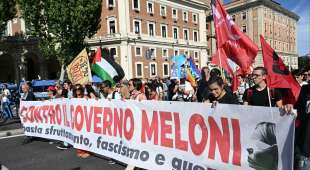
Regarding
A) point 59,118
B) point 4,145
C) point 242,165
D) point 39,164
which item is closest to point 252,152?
point 242,165

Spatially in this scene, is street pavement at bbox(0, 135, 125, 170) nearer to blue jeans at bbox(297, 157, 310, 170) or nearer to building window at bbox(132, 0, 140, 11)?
blue jeans at bbox(297, 157, 310, 170)

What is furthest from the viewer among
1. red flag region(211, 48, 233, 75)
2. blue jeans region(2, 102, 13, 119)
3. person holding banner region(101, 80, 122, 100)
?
blue jeans region(2, 102, 13, 119)

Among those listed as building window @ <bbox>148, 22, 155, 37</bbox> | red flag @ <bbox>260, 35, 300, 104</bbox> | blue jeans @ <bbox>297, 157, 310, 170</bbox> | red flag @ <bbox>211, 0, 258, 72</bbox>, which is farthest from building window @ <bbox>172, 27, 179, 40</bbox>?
blue jeans @ <bbox>297, 157, 310, 170</bbox>

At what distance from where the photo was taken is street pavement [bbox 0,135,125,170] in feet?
23.8

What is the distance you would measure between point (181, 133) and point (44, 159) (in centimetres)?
389

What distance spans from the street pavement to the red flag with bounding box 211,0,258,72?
2871 mm

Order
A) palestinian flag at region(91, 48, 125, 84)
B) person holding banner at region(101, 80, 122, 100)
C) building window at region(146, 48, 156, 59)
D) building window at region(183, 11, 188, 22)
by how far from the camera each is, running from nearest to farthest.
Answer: person holding banner at region(101, 80, 122, 100), palestinian flag at region(91, 48, 125, 84), building window at region(146, 48, 156, 59), building window at region(183, 11, 188, 22)

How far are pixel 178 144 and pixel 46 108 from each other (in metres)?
4.87

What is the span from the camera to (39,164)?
25.0 feet

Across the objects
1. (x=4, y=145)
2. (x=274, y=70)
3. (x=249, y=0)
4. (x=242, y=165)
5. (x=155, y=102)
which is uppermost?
(x=249, y=0)

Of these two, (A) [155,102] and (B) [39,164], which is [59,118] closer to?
(B) [39,164]

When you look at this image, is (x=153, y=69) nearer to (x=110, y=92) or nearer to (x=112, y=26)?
(x=112, y=26)

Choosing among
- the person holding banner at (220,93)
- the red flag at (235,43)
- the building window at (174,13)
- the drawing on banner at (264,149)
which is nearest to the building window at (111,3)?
the building window at (174,13)

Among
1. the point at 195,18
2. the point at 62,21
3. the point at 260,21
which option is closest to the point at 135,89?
the point at 62,21
